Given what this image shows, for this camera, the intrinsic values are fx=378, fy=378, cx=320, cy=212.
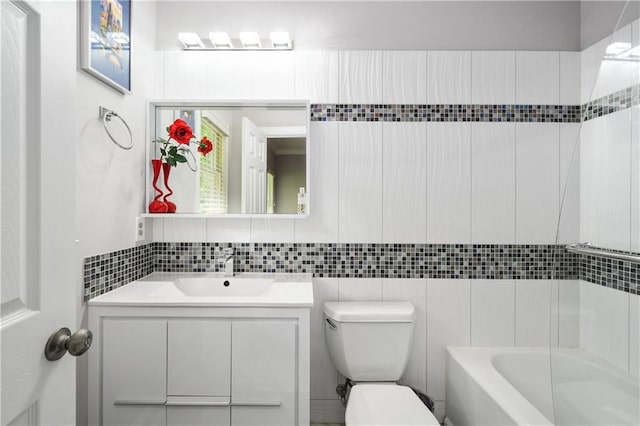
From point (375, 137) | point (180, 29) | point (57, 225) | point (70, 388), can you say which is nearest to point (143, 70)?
point (180, 29)

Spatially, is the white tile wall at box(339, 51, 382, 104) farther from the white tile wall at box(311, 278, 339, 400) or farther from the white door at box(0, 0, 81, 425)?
the white door at box(0, 0, 81, 425)

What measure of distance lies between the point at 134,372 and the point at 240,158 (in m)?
1.16

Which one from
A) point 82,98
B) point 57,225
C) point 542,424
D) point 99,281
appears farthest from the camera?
point 99,281

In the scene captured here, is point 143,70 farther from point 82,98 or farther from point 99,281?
point 99,281

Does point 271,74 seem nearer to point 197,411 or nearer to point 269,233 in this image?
point 269,233

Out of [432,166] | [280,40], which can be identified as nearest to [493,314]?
[432,166]

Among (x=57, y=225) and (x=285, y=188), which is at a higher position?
(x=285, y=188)

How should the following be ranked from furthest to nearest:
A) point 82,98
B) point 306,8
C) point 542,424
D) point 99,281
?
point 306,8 → point 99,281 → point 82,98 → point 542,424

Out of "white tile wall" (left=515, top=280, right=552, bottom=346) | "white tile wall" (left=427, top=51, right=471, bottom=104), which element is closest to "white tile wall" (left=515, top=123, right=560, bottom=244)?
"white tile wall" (left=515, top=280, right=552, bottom=346)

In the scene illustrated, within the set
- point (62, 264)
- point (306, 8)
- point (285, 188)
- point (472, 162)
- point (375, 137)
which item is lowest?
point (62, 264)

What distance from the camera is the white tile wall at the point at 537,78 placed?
2.17 m

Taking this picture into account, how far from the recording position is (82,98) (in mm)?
1540

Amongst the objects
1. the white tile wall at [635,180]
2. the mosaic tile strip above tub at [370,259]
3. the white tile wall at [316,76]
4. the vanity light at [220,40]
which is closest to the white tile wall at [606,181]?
the white tile wall at [635,180]

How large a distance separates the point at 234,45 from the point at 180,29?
1.12ft
